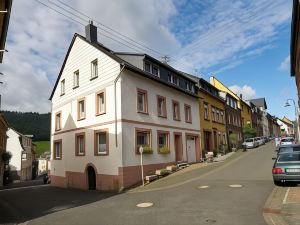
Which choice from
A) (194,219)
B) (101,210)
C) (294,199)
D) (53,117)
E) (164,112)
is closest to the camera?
(194,219)

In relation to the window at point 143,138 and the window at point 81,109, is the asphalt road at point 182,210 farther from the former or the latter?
the window at point 81,109

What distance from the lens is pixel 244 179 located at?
17.6 metres

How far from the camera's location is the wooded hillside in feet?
319

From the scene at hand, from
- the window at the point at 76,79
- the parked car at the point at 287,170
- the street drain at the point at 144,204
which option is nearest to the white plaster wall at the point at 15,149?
the window at the point at 76,79

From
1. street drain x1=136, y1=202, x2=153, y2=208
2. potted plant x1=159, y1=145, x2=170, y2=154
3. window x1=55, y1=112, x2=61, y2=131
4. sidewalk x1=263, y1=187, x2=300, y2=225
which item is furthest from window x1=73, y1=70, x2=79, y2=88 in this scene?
sidewalk x1=263, y1=187, x2=300, y2=225

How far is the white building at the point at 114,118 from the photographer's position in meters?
20.5

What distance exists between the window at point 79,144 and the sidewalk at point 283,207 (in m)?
15.1

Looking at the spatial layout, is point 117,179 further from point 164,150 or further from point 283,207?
point 283,207

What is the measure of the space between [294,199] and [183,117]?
56.9 ft

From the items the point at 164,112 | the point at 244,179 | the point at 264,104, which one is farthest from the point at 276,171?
the point at 264,104

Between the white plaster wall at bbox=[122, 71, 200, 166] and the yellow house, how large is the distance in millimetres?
4710

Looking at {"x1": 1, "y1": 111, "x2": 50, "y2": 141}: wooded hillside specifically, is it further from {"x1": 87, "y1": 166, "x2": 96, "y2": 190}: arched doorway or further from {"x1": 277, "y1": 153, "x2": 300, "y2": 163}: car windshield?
{"x1": 277, "y1": 153, "x2": 300, "y2": 163}: car windshield

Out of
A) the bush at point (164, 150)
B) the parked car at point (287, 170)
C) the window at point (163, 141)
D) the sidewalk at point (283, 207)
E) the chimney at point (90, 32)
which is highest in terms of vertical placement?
the chimney at point (90, 32)

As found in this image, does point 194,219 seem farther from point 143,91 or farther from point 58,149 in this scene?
point 58,149
